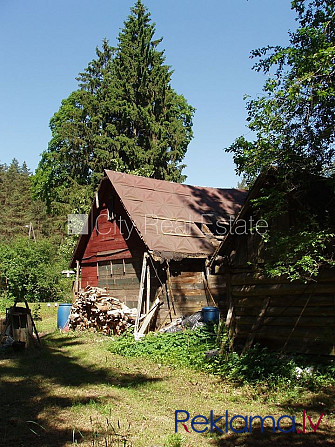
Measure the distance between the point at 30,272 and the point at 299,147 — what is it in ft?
78.5

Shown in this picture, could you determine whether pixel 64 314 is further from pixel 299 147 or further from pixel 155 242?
pixel 299 147

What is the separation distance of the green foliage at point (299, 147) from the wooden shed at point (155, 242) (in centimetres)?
659

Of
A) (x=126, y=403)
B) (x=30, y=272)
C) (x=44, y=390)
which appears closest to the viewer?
(x=126, y=403)

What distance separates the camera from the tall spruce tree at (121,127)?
35031mm

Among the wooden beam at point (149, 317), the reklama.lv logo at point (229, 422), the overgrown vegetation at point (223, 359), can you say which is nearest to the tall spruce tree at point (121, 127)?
the wooden beam at point (149, 317)

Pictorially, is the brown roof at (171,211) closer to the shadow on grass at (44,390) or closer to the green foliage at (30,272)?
the shadow on grass at (44,390)

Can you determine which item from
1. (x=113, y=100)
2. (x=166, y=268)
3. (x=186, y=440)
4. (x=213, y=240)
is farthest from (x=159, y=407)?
(x=113, y=100)

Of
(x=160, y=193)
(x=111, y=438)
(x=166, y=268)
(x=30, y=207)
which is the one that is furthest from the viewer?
(x=30, y=207)

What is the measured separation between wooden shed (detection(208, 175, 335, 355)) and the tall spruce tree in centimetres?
2378

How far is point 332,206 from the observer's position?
870cm

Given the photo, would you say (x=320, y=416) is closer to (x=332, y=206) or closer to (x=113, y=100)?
(x=332, y=206)

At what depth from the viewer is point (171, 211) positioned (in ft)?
56.7

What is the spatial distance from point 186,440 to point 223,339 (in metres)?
4.82

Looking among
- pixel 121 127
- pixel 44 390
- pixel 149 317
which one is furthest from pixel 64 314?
pixel 121 127
